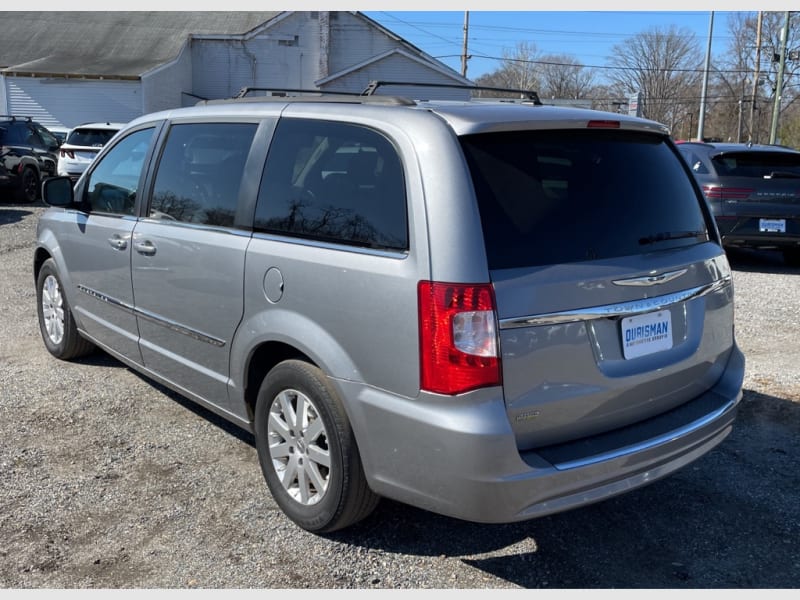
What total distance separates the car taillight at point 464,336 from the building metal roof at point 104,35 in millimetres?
32165

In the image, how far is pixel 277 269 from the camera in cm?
338

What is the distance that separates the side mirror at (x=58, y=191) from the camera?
16.8ft

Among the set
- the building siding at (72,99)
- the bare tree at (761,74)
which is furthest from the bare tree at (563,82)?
the building siding at (72,99)

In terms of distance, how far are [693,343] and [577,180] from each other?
2.92ft

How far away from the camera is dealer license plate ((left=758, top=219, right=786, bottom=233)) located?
968 cm

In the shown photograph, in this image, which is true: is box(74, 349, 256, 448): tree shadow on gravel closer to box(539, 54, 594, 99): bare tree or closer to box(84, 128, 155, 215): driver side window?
box(84, 128, 155, 215): driver side window

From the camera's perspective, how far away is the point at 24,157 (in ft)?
56.2

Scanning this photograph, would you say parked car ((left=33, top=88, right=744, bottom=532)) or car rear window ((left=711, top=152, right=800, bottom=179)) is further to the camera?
car rear window ((left=711, top=152, right=800, bottom=179))

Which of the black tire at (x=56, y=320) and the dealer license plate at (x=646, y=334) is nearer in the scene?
the dealer license plate at (x=646, y=334)

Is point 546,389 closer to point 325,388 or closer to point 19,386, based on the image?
point 325,388

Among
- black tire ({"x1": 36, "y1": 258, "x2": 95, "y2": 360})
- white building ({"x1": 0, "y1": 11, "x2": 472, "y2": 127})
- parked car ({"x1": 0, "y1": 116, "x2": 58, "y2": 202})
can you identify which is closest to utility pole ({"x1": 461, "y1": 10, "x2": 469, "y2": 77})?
white building ({"x1": 0, "y1": 11, "x2": 472, "y2": 127})

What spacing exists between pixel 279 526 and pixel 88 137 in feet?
52.2

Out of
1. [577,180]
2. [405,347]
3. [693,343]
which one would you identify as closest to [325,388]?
[405,347]

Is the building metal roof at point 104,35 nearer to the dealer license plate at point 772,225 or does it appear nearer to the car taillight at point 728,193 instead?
the car taillight at point 728,193
